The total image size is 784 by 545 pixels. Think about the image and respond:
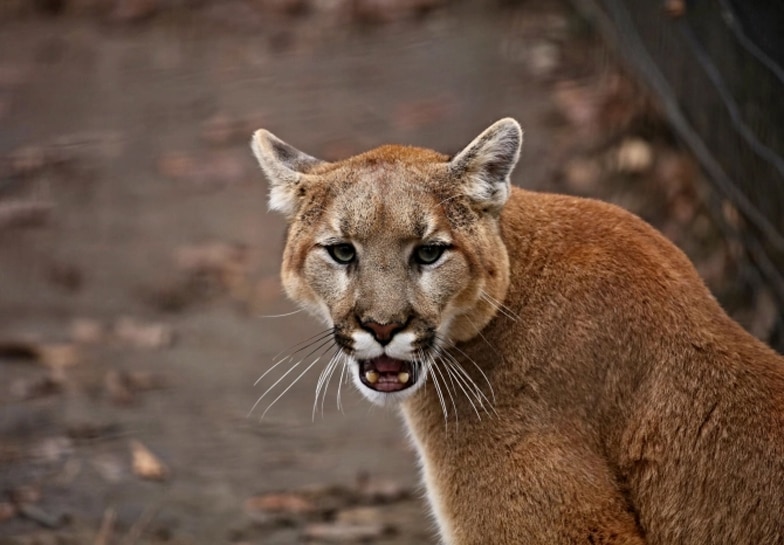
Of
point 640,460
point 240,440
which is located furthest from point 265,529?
point 640,460

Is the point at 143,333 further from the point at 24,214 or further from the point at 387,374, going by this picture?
the point at 387,374

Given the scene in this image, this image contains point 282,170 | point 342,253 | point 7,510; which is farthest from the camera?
point 7,510

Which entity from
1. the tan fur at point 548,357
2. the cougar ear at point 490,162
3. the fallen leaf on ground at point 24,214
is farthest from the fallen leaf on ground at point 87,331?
the cougar ear at point 490,162

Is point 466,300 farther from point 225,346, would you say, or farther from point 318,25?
point 318,25

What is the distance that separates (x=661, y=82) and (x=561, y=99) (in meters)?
2.07

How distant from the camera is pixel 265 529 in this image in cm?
741

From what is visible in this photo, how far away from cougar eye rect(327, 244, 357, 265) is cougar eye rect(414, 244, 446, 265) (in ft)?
0.88

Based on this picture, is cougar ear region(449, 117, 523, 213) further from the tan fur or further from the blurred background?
the blurred background

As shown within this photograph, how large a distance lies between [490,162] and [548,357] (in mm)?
875

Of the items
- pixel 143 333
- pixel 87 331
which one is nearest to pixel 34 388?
pixel 87 331

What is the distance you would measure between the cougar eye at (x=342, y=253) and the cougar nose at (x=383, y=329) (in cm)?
37

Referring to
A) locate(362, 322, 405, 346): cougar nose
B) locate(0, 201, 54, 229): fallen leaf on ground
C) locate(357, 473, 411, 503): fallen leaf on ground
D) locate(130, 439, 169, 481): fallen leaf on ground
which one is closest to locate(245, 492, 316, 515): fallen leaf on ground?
locate(357, 473, 411, 503): fallen leaf on ground

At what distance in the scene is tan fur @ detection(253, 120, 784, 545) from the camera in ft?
16.6

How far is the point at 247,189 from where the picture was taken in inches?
444
